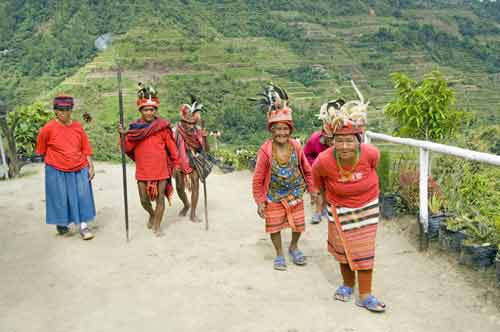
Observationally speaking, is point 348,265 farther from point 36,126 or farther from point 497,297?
point 36,126

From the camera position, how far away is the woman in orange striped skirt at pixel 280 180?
14.4 feet

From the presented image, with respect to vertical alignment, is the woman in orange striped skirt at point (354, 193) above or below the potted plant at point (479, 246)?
above

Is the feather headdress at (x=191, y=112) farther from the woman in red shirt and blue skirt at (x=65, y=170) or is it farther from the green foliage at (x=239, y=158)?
the green foliage at (x=239, y=158)

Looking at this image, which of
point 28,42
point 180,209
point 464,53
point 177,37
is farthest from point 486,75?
point 180,209

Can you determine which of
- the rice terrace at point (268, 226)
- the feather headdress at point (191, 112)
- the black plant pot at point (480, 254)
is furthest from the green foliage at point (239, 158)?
the black plant pot at point (480, 254)

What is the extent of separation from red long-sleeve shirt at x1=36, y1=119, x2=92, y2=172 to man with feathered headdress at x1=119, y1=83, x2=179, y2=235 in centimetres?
53

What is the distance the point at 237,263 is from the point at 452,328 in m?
2.01

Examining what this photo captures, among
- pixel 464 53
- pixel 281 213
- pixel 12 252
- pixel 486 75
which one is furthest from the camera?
pixel 464 53

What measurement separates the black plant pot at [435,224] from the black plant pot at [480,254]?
51 cm

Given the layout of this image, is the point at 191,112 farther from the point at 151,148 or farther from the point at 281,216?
the point at 281,216

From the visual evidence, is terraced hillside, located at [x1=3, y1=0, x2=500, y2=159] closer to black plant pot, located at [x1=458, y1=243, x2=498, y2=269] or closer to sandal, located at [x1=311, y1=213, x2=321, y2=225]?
sandal, located at [x1=311, y1=213, x2=321, y2=225]

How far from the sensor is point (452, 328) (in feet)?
10.4

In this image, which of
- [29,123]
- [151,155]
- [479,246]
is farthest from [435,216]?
[29,123]

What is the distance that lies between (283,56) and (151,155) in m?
60.3
